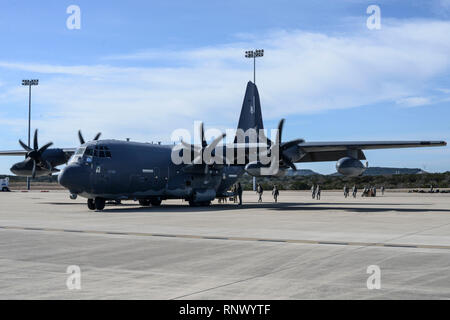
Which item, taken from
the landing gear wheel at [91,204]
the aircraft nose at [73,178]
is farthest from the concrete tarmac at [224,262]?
the landing gear wheel at [91,204]

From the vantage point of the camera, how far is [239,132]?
4131 centimetres

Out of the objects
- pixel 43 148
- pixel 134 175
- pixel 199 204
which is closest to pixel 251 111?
pixel 199 204

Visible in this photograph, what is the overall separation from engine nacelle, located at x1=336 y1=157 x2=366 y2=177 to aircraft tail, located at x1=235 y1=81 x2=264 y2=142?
40.0 ft

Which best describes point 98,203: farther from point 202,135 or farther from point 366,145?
point 366,145

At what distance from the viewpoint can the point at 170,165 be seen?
3497 centimetres

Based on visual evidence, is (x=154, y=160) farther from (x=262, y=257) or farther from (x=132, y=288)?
(x=132, y=288)

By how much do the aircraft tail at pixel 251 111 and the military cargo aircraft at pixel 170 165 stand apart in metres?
2.21

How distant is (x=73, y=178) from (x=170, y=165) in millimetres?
8281

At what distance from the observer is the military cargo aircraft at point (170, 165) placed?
29719 mm

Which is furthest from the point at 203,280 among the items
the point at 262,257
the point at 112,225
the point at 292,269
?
the point at 112,225

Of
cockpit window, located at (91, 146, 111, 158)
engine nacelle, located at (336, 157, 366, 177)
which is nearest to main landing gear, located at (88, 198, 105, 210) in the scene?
cockpit window, located at (91, 146, 111, 158)

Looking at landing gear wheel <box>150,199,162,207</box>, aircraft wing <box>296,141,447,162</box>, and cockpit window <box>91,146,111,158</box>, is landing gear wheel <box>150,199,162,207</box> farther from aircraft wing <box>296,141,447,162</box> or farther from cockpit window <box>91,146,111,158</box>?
aircraft wing <box>296,141,447,162</box>

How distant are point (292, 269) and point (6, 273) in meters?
5.68

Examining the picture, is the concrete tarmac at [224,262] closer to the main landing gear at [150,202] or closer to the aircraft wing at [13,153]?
the main landing gear at [150,202]
